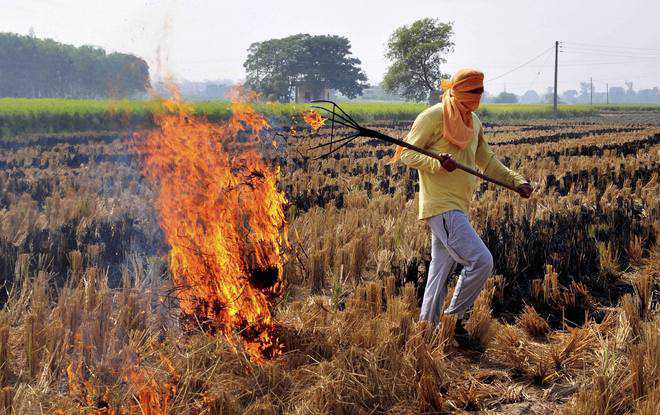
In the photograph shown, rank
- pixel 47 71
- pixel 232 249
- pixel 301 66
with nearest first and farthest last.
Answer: pixel 232 249 → pixel 301 66 → pixel 47 71

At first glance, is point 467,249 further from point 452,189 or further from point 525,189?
point 525,189

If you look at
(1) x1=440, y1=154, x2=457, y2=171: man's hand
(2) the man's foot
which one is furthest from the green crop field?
(1) x1=440, y1=154, x2=457, y2=171: man's hand

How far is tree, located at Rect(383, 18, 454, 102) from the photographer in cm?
6112

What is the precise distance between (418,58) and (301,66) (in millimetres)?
13561

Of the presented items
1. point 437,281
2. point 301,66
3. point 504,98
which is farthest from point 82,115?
point 504,98

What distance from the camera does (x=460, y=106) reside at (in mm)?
3627

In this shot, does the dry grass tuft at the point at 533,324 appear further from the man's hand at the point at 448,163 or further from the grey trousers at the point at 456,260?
the man's hand at the point at 448,163

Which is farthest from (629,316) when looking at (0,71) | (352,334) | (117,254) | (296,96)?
(0,71)

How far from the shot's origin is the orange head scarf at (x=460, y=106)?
11.9ft

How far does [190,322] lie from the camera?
3.78 metres

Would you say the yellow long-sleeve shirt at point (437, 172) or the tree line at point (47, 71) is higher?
the tree line at point (47, 71)

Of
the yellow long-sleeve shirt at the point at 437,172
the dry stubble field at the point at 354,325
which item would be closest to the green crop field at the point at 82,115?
the dry stubble field at the point at 354,325

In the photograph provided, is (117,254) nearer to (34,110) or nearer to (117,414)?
(117,414)

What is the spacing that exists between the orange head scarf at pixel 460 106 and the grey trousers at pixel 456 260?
48 centimetres
